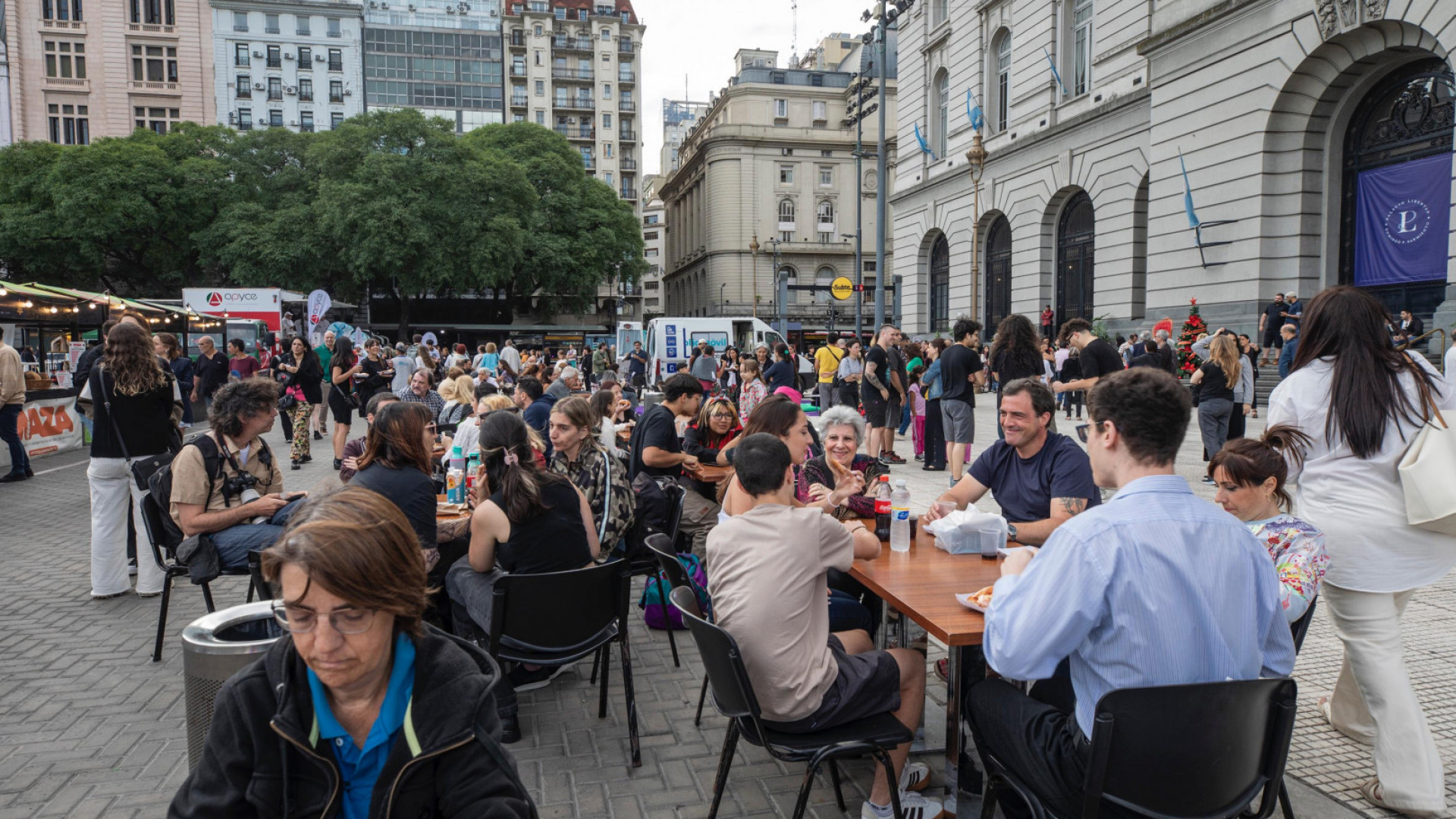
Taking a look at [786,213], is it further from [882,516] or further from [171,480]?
[882,516]

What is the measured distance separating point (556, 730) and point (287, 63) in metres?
72.5

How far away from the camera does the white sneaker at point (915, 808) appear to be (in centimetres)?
310

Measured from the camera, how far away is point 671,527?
17.5 feet

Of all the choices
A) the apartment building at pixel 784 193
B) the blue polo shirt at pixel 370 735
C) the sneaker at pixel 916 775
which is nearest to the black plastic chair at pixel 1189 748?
the sneaker at pixel 916 775

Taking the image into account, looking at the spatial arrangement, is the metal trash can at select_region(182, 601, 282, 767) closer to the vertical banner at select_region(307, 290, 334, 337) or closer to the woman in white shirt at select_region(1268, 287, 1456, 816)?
the woman in white shirt at select_region(1268, 287, 1456, 816)

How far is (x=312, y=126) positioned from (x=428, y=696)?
72.5m

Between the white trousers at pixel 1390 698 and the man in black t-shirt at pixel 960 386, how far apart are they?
6827mm

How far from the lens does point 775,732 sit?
9.51 feet

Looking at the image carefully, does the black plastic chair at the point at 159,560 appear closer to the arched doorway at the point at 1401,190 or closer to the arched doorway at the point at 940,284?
the arched doorway at the point at 1401,190

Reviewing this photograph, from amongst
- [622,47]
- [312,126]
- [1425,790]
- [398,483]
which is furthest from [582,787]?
[622,47]

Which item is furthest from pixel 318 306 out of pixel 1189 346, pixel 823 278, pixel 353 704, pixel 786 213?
pixel 823 278

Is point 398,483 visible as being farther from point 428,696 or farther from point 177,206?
point 177,206

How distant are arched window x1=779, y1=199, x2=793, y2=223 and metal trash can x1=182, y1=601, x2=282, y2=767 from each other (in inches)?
2645

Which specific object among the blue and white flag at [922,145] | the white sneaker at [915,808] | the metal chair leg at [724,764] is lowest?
the white sneaker at [915,808]
